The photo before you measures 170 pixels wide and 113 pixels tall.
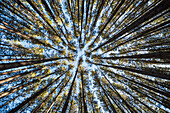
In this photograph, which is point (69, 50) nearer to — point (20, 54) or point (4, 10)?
point (20, 54)

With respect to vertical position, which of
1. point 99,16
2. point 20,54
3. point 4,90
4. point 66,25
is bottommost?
point 4,90

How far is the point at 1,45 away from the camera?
11.6 ft

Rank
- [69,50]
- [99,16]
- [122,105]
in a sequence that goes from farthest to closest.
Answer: [69,50] → [99,16] → [122,105]

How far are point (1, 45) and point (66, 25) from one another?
4995 mm

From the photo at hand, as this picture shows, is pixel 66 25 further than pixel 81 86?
No

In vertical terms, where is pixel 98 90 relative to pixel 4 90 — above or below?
below

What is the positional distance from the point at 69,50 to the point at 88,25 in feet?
11.1

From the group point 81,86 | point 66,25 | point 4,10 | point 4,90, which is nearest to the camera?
point 4,90

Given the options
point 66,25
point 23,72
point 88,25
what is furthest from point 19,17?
point 88,25

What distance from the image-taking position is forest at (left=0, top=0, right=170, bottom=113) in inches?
145

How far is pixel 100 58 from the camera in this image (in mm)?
9000

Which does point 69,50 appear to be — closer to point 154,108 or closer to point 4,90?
point 4,90

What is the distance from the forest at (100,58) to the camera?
145 inches

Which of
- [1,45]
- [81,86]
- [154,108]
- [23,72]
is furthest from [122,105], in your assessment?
[1,45]
